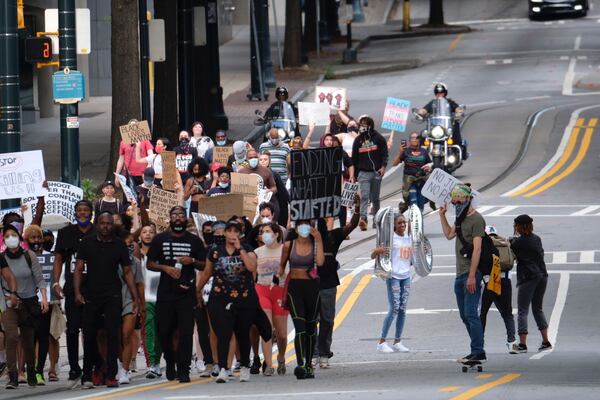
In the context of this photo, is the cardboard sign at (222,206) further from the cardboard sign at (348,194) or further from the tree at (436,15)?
the tree at (436,15)

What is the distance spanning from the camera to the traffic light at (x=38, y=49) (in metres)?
23.4

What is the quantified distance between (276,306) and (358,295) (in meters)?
5.77

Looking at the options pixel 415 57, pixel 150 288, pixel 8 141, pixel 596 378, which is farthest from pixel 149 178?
pixel 415 57

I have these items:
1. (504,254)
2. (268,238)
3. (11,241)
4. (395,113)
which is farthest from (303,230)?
(395,113)

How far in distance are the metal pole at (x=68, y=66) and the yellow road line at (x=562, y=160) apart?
35.3ft

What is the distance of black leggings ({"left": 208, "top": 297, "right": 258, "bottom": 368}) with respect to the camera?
1612 centimetres

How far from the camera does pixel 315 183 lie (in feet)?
57.4

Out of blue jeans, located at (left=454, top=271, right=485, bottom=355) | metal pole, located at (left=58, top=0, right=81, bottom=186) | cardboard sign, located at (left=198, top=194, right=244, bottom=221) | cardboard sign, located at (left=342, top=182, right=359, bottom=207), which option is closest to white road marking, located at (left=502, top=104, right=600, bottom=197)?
metal pole, located at (left=58, top=0, right=81, bottom=186)

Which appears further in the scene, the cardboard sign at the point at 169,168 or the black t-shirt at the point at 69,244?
the cardboard sign at the point at 169,168

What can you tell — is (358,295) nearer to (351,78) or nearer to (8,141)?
(8,141)

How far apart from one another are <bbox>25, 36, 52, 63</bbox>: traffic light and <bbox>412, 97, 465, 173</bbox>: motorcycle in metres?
11.2

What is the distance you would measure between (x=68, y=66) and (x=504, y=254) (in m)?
8.38

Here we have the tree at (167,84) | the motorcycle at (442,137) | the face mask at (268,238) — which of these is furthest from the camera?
the tree at (167,84)

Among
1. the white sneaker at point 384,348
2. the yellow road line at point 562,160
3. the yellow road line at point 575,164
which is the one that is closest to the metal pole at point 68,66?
the white sneaker at point 384,348
